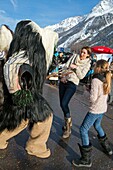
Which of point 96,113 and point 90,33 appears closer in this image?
point 96,113

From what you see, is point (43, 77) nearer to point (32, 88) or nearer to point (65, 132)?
point (32, 88)

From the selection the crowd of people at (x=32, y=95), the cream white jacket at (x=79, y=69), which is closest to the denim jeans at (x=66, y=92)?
the cream white jacket at (x=79, y=69)

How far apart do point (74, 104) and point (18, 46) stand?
429cm

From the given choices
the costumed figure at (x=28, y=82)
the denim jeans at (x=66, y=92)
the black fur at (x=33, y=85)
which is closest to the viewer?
the costumed figure at (x=28, y=82)

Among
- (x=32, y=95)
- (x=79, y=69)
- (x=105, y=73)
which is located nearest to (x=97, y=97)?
(x=105, y=73)

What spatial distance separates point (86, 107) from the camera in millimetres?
6441

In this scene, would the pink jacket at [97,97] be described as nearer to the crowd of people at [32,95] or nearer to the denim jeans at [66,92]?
the crowd of people at [32,95]

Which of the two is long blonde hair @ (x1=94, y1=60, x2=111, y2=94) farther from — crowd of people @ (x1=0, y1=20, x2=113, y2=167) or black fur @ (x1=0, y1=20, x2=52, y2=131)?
black fur @ (x1=0, y1=20, x2=52, y2=131)

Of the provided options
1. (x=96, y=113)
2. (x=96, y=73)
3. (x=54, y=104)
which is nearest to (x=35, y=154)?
(x=96, y=113)

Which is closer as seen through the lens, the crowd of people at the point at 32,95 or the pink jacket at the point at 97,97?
the crowd of people at the point at 32,95

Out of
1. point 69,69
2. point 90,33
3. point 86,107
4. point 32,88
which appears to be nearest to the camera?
point 32,88

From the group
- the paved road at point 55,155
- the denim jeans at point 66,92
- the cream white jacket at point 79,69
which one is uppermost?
the cream white jacket at point 79,69

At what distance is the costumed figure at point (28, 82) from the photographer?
8.31ft

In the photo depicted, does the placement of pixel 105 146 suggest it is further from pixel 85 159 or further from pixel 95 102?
pixel 95 102
